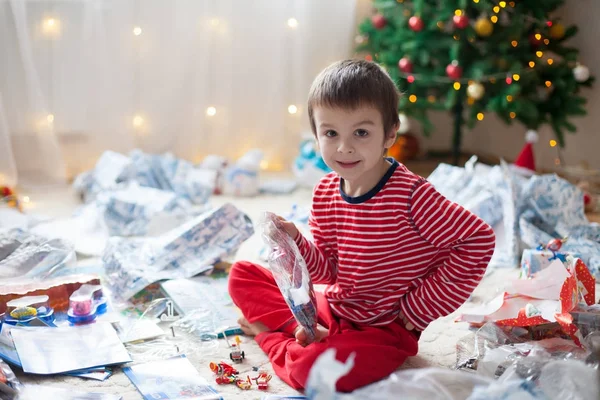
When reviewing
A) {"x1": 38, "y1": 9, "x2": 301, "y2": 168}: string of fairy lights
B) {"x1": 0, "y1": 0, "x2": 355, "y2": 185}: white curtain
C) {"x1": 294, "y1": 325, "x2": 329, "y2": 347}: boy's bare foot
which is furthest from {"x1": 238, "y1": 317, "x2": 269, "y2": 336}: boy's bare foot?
{"x1": 38, "y1": 9, "x2": 301, "y2": 168}: string of fairy lights

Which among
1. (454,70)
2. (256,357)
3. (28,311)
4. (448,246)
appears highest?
(454,70)

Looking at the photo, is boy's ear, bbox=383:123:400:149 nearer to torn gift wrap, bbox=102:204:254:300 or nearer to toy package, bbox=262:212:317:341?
toy package, bbox=262:212:317:341

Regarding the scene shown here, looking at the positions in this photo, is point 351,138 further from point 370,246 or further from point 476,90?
point 476,90

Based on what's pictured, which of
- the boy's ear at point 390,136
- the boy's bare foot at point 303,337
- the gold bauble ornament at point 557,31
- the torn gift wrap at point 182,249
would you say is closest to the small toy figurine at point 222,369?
the boy's bare foot at point 303,337

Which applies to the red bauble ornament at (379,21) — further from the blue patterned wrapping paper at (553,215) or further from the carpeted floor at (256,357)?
the carpeted floor at (256,357)

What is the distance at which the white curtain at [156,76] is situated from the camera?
2.65m

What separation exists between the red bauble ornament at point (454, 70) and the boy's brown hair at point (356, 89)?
1484 millimetres

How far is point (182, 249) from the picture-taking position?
1895mm

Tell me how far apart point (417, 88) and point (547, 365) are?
6.60 feet

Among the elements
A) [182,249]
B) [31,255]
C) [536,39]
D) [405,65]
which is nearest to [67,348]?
[31,255]

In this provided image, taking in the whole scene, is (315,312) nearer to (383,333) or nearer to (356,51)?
(383,333)

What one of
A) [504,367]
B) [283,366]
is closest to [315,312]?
[283,366]

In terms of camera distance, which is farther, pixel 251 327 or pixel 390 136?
pixel 251 327

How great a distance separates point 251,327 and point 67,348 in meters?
0.38
